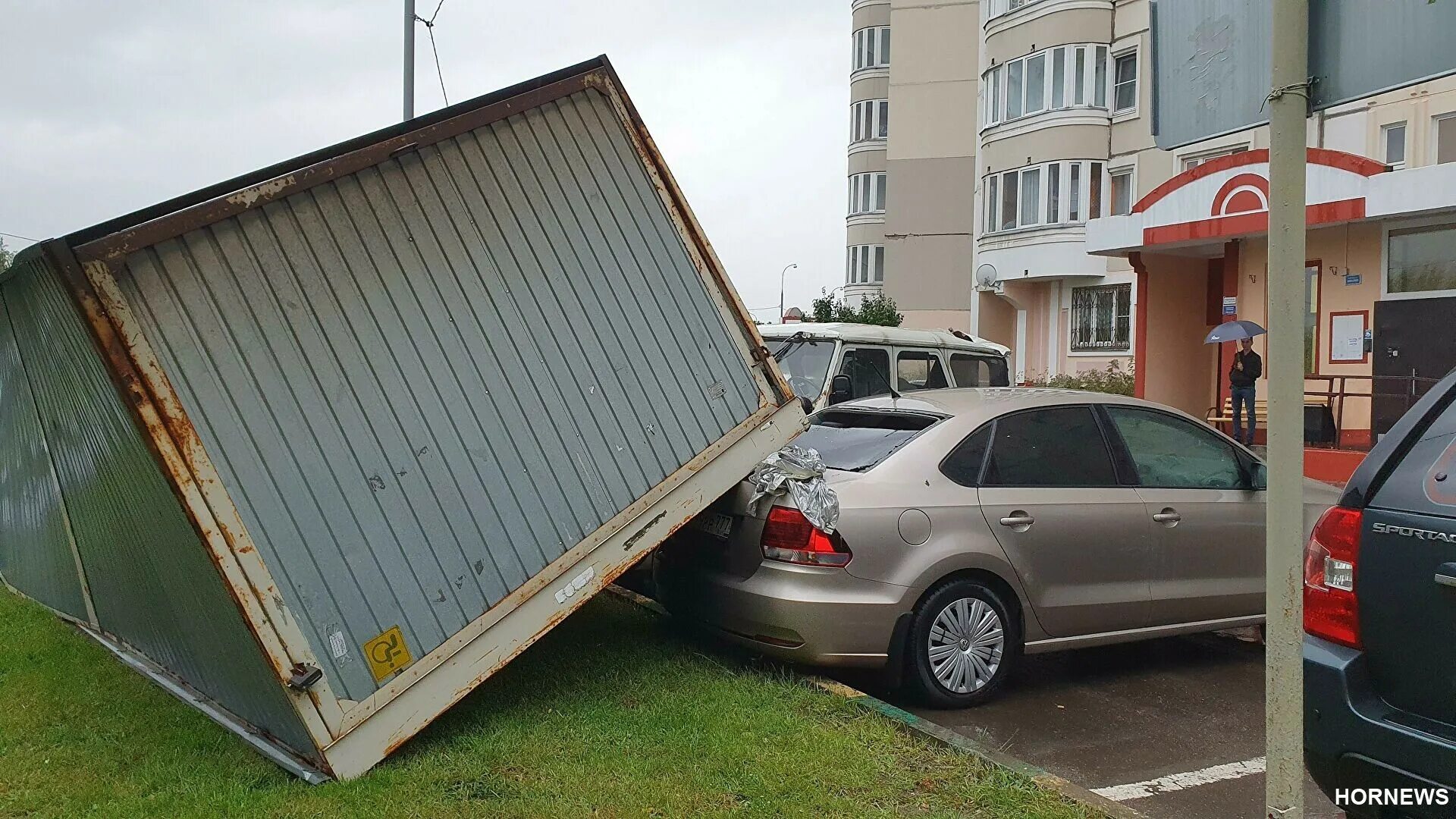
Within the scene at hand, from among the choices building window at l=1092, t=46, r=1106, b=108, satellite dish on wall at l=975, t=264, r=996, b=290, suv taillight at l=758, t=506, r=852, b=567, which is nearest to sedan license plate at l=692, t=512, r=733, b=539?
suv taillight at l=758, t=506, r=852, b=567

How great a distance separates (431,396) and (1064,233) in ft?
81.4

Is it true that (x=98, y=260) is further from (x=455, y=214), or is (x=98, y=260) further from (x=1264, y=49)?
(x=1264, y=49)

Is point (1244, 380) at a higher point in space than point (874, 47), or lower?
lower

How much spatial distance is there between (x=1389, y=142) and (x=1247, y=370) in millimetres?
5862

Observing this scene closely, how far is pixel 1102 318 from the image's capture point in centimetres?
2717

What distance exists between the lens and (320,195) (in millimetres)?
4672

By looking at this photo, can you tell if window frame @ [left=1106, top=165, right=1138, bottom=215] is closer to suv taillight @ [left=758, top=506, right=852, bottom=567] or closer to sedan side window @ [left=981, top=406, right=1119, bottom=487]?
sedan side window @ [left=981, top=406, right=1119, bottom=487]

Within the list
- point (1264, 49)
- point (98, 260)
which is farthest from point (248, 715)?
point (1264, 49)

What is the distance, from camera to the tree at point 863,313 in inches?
1248

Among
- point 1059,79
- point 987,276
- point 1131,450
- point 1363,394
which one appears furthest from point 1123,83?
point 1131,450

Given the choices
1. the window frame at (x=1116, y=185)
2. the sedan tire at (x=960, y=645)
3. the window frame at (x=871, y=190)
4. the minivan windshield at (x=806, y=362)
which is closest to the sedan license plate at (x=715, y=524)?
the sedan tire at (x=960, y=645)

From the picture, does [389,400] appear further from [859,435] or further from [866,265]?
[866,265]

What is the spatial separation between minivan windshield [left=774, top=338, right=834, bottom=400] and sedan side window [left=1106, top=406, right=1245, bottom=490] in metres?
3.80

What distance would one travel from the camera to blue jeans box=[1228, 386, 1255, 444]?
16844 millimetres
